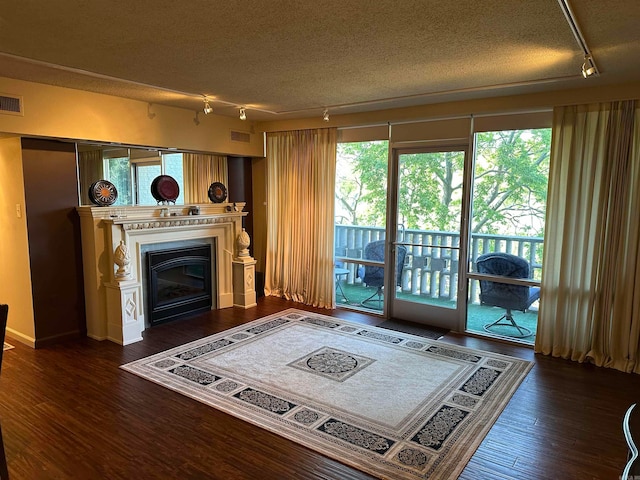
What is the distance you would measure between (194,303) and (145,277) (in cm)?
Result: 77

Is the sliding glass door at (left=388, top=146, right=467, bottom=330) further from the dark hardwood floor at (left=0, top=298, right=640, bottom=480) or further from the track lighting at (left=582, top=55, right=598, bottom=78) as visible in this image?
the track lighting at (left=582, top=55, right=598, bottom=78)

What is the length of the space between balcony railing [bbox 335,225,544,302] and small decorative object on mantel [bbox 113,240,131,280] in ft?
9.28

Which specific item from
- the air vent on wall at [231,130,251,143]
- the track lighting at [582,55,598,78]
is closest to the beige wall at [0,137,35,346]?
the air vent on wall at [231,130,251,143]

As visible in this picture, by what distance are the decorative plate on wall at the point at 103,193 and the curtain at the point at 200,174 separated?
960 mm

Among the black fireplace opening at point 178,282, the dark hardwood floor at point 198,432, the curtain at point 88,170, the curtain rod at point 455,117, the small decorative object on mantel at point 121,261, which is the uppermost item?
the curtain rod at point 455,117

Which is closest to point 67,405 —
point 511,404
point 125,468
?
point 125,468

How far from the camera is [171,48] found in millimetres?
2857

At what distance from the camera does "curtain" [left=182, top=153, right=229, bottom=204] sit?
5500 millimetres

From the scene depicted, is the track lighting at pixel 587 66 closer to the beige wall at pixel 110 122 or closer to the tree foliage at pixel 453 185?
the tree foliage at pixel 453 185

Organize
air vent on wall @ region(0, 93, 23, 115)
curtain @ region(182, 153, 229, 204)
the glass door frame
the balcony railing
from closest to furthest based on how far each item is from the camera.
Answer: air vent on wall @ region(0, 93, 23, 115) < the balcony railing < the glass door frame < curtain @ region(182, 153, 229, 204)

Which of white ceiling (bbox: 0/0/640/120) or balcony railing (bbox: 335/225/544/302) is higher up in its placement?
white ceiling (bbox: 0/0/640/120)

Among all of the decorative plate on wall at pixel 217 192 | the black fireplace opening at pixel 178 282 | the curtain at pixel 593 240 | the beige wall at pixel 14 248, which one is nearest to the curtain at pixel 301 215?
the decorative plate on wall at pixel 217 192

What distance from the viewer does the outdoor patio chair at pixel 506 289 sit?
451cm

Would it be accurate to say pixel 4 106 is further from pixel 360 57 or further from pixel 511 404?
pixel 511 404
